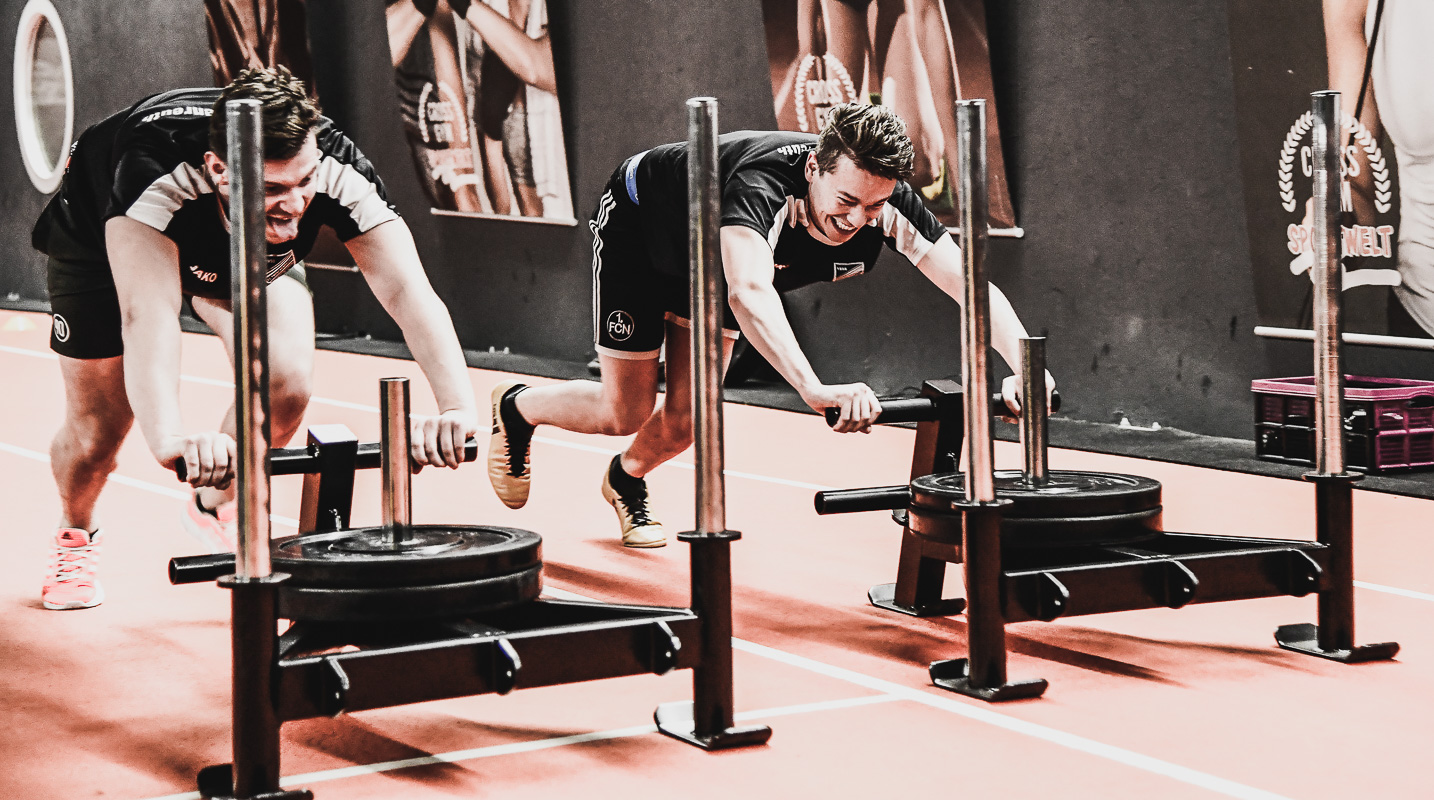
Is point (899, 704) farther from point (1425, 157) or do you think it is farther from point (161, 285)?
point (1425, 157)

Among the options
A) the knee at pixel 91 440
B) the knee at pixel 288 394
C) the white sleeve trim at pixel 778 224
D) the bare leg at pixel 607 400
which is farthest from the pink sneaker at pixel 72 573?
the white sleeve trim at pixel 778 224

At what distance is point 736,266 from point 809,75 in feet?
15.0

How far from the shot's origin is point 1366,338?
5945 mm

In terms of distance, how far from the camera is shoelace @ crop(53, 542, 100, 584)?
3957 mm

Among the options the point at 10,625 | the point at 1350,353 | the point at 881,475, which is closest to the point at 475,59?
the point at 881,475

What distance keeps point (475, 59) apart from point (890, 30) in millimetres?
3586

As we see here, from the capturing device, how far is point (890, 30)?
24.6 feet

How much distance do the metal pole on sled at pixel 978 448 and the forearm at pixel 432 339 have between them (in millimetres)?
1000

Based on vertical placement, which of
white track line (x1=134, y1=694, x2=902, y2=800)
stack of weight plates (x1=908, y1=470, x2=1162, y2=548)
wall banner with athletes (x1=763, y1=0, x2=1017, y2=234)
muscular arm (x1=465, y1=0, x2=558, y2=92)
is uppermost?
muscular arm (x1=465, y1=0, x2=558, y2=92)

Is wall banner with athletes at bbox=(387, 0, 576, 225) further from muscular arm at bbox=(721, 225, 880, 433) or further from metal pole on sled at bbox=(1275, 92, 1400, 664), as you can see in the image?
metal pole on sled at bbox=(1275, 92, 1400, 664)

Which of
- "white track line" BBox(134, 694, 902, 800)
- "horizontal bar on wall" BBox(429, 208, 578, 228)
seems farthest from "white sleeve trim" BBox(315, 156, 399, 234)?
"horizontal bar on wall" BBox(429, 208, 578, 228)

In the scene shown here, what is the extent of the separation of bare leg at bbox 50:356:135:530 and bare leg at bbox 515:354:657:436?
48.8 inches

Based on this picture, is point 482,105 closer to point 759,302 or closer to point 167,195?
point 759,302

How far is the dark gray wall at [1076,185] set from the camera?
21.3 ft
